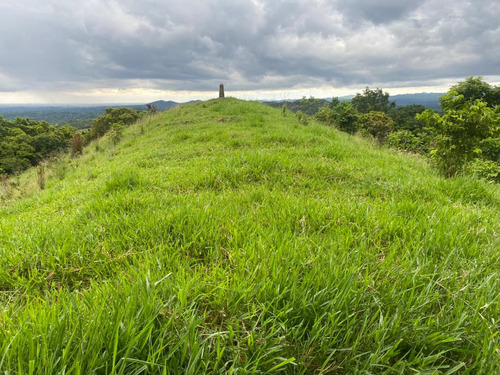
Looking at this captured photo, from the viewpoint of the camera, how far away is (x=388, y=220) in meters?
2.40

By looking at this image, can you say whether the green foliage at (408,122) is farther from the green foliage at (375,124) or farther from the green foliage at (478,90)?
the green foliage at (478,90)

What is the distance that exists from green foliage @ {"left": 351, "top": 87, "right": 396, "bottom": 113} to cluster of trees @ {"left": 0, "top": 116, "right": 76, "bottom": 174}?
8707 cm

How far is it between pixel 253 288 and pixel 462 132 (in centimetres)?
687

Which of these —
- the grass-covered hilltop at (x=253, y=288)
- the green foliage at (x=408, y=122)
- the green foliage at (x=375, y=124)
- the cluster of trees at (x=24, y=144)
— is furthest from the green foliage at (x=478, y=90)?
the cluster of trees at (x=24, y=144)

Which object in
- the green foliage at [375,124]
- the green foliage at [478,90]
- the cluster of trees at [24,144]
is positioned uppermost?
the green foliage at [478,90]

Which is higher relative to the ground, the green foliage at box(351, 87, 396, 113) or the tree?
the green foliage at box(351, 87, 396, 113)

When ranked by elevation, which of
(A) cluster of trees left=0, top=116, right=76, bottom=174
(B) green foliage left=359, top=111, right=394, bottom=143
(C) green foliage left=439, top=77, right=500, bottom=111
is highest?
(C) green foliage left=439, top=77, right=500, bottom=111

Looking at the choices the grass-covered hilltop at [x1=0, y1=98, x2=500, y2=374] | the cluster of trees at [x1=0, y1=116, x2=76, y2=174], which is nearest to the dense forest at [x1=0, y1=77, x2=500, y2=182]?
the cluster of trees at [x1=0, y1=116, x2=76, y2=174]

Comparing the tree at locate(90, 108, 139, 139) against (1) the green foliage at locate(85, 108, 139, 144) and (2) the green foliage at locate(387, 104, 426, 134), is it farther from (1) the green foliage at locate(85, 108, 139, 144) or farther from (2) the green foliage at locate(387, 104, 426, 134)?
(2) the green foliage at locate(387, 104, 426, 134)

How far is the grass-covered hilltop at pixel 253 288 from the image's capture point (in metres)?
1.00

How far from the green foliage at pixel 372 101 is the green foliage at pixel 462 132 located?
8585 cm

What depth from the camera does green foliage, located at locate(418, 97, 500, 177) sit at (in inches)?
211

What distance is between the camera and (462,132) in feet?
18.4

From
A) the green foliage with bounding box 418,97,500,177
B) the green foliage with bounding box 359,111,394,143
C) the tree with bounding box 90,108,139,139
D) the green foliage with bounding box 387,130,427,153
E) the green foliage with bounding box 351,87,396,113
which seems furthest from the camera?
the green foliage with bounding box 351,87,396,113
